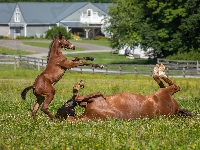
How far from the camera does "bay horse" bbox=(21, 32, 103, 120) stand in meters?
13.4

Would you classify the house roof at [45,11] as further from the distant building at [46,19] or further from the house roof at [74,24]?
the house roof at [74,24]

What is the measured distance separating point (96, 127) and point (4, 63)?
48.9 metres

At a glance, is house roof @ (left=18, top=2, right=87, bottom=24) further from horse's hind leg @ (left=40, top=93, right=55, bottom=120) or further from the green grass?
horse's hind leg @ (left=40, top=93, right=55, bottom=120)

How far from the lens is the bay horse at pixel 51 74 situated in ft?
43.9

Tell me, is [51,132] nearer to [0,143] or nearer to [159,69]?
[0,143]

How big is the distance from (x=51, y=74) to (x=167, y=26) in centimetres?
4866

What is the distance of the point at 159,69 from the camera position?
14.2 metres

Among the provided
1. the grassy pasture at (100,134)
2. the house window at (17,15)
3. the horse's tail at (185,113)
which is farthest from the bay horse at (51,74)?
the house window at (17,15)

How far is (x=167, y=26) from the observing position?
6134 cm

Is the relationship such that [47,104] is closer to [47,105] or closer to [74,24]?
[47,105]

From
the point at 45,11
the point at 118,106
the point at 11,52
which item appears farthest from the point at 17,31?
the point at 118,106

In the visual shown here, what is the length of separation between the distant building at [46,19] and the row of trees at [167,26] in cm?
5871

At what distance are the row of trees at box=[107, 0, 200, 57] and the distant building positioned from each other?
58.7 m

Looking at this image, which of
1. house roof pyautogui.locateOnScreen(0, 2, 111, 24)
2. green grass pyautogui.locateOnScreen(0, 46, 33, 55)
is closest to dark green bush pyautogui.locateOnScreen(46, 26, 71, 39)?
house roof pyautogui.locateOnScreen(0, 2, 111, 24)
